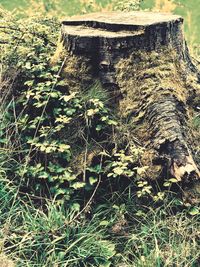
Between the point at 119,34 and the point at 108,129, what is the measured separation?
0.71 metres

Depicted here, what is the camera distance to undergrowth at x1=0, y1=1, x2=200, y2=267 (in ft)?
11.1

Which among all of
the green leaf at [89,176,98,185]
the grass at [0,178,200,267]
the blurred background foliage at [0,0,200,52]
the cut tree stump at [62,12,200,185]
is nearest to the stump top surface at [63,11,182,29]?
the cut tree stump at [62,12,200,185]

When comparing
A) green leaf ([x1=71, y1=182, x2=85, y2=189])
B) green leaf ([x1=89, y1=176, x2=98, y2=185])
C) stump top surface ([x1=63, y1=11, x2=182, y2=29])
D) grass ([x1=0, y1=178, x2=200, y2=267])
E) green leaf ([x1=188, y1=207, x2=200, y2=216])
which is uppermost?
stump top surface ([x1=63, y1=11, x2=182, y2=29])

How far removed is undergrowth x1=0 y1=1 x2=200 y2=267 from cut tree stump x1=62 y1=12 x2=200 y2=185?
0.12 m

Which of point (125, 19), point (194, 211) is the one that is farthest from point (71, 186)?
point (125, 19)

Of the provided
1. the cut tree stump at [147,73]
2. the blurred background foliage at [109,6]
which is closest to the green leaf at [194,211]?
the cut tree stump at [147,73]

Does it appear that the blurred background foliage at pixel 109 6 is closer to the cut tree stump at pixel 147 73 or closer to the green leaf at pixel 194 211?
the cut tree stump at pixel 147 73

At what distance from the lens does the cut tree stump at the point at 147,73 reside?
3748mm

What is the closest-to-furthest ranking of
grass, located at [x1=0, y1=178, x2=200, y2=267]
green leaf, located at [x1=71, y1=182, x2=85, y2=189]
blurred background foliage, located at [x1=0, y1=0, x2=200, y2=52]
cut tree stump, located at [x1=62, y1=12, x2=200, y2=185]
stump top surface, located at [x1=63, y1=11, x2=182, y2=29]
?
grass, located at [x1=0, y1=178, x2=200, y2=267]
green leaf, located at [x1=71, y1=182, x2=85, y2=189]
cut tree stump, located at [x1=62, y1=12, x2=200, y2=185]
stump top surface, located at [x1=63, y1=11, x2=182, y2=29]
blurred background foliage, located at [x1=0, y1=0, x2=200, y2=52]

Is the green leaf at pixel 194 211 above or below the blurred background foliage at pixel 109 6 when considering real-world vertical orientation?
below

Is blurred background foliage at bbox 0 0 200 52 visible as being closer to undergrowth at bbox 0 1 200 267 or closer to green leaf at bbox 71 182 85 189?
undergrowth at bbox 0 1 200 267

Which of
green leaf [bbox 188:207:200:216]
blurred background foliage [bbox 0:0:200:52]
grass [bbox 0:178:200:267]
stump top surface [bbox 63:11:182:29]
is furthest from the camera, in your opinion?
blurred background foliage [bbox 0:0:200:52]

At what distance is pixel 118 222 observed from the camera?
11.8ft

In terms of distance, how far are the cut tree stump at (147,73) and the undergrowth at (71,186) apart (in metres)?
0.12
